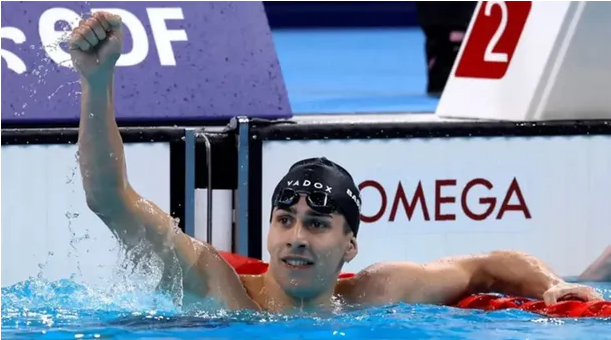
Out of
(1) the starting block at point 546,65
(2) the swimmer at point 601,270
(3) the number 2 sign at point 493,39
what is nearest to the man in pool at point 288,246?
(2) the swimmer at point 601,270

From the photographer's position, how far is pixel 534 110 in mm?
4418

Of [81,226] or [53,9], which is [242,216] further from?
[53,9]

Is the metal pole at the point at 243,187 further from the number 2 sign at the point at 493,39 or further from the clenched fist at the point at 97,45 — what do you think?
the clenched fist at the point at 97,45

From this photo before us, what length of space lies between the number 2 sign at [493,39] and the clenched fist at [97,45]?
2108 mm

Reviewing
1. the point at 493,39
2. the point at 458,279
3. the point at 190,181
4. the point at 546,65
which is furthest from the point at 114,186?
the point at 493,39

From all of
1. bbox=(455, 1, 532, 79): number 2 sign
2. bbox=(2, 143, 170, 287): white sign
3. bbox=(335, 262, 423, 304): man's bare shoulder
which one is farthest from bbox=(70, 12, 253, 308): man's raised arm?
bbox=(455, 1, 532, 79): number 2 sign

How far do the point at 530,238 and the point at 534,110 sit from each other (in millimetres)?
432

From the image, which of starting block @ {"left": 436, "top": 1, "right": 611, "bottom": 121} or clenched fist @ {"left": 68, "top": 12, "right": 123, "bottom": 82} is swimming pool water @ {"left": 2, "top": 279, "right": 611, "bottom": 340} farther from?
starting block @ {"left": 436, "top": 1, "right": 611, "bottom": 121}

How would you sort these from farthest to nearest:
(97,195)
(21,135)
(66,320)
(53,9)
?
(53,9) → (21,135) → (66,320) → (97,195)

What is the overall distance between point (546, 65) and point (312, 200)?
150cm

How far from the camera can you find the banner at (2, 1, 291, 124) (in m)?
4.14

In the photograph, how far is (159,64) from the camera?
431cm

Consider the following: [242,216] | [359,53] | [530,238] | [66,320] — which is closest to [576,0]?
[530,238]

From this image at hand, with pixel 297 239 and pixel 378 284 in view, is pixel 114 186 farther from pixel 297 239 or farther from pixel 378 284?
pixel 378 284
